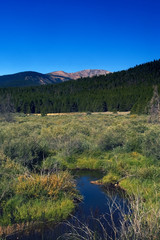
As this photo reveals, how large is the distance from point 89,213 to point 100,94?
83.5m

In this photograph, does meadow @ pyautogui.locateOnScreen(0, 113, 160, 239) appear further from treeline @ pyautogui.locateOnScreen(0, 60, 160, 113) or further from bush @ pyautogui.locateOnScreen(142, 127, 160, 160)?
treeline @ pyautogui.locateOnScreen(0, 60, 160, 113)

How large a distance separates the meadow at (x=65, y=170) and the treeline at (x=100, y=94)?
4304 cm

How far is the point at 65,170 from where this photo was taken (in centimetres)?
1190

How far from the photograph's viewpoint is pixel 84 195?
1027 cm

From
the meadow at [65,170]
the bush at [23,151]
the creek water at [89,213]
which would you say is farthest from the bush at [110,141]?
the bush at [23,151]

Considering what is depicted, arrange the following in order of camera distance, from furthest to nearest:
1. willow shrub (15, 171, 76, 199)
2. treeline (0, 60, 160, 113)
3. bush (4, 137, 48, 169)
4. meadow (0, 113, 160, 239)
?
treeline (0, 60, 160, 113)
bush (4, 137, 48, 169)
willow shrub (15, 171, 76, 199)
meadow (0, 113, 160, 239)

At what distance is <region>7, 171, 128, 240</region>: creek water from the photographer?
7180 millimetres

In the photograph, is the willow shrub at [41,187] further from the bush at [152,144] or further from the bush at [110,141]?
the bush at [110,141]

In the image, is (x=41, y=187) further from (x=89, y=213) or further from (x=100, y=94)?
(x=100, y=94)

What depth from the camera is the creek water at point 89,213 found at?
23.6 ft

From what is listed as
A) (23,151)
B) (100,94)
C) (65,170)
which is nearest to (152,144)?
(65,170)

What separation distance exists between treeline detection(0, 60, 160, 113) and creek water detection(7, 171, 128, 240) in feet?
159

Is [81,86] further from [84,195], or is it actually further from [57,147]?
[84,195]

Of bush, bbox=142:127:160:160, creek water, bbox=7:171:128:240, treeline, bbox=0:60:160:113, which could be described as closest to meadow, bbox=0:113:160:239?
bush, bbox=142:127:160:160
